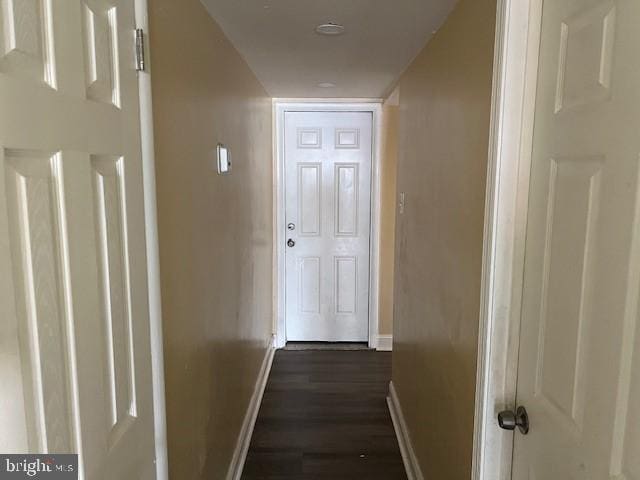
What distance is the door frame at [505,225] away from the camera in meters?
1.13

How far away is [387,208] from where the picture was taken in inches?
152

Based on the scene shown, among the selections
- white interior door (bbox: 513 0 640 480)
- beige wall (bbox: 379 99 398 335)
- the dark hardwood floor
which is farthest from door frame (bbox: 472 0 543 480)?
beige wall (bbox: 379 99 398 335)

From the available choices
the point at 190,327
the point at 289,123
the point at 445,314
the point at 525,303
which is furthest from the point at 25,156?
the point at 289,123

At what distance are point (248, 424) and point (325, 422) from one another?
19.2 inches

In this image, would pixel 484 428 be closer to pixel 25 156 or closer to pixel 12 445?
pixel 12 445

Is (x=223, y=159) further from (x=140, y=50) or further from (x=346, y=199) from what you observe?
(x=346, y=199)

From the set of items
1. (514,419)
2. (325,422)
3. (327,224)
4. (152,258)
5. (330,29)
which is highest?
(330,29)

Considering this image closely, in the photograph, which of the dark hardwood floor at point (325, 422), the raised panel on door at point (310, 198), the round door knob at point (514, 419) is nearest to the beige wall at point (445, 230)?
the round door knob at point (514, 419)

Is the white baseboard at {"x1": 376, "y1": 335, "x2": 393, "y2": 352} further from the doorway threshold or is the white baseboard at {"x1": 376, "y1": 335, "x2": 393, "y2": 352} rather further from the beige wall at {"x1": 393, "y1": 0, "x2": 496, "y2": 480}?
the beige wall at {"x1": 393, "y1": 0, "x2": 496, "y2": 480}

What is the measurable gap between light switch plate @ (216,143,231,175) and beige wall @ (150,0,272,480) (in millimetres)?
41

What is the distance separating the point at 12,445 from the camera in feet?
2.11

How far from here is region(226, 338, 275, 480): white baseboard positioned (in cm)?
230

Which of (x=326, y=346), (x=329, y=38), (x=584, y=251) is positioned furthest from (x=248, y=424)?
(x=584, y=251)

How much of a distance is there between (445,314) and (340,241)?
2.27 meters
